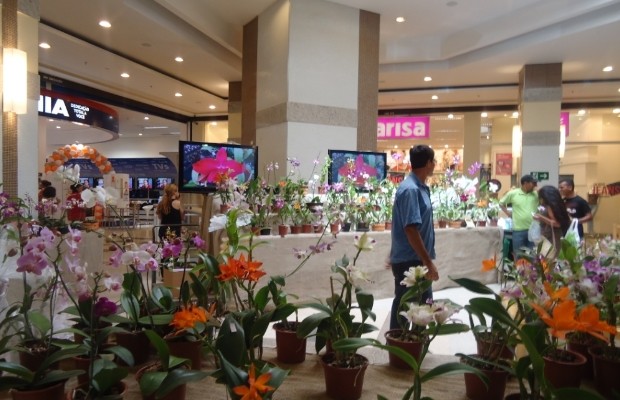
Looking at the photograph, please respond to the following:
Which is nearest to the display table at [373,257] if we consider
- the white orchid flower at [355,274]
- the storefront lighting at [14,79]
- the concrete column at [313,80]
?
the concrete column at [313,80]

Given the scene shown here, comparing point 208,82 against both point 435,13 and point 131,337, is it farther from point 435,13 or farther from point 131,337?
point 131,337

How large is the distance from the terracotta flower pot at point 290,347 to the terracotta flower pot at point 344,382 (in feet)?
0.71

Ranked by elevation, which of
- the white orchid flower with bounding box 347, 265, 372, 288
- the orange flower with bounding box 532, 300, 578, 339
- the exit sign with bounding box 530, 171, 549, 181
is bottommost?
the white orchid flower with bounding box 347, 265, 372, 288

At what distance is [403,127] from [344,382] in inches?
420

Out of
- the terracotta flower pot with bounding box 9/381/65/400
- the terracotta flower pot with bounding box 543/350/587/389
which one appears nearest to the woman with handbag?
the terracotta flower pot with bounding box 543/350/587/389

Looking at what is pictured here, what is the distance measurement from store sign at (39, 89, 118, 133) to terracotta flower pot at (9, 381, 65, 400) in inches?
345

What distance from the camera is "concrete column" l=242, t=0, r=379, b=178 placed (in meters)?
5.92

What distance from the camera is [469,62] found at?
26.3 ft

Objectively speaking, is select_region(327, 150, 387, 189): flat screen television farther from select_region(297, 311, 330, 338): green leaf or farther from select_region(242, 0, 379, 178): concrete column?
select_region(297, 311, 330, 338): green leaf

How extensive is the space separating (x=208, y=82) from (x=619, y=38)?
7.70 meters

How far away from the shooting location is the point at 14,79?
4074 millimetres

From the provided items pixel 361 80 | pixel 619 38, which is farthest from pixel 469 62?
pixel 361 80

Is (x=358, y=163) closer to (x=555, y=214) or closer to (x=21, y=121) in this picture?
(x=555, y=214)

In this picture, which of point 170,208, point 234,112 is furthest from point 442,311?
point 234,112
